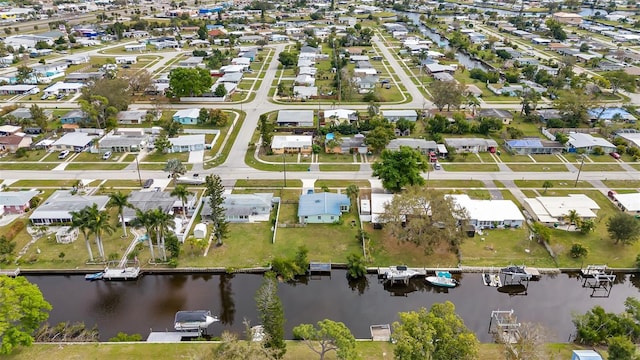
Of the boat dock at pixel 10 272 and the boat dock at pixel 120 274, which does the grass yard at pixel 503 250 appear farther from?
the boat dock at pixel 10 272

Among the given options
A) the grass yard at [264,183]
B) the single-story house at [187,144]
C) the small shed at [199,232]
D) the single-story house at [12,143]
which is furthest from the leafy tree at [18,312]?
the single-story house at [12,143]

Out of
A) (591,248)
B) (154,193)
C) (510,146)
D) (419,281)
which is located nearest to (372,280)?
(419,281)

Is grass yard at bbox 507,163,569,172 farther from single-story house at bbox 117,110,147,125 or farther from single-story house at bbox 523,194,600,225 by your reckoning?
single-story house at bbox 117,110,147,125

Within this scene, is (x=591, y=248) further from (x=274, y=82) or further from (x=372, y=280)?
(x=274, y=82)

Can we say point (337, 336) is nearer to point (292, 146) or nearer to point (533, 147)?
point (292, 146)

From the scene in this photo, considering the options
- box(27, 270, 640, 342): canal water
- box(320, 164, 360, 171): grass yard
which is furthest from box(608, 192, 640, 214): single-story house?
box(320, 164, 360, 171): grass yard

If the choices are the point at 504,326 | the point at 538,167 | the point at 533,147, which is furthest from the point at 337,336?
the point at 533,147
